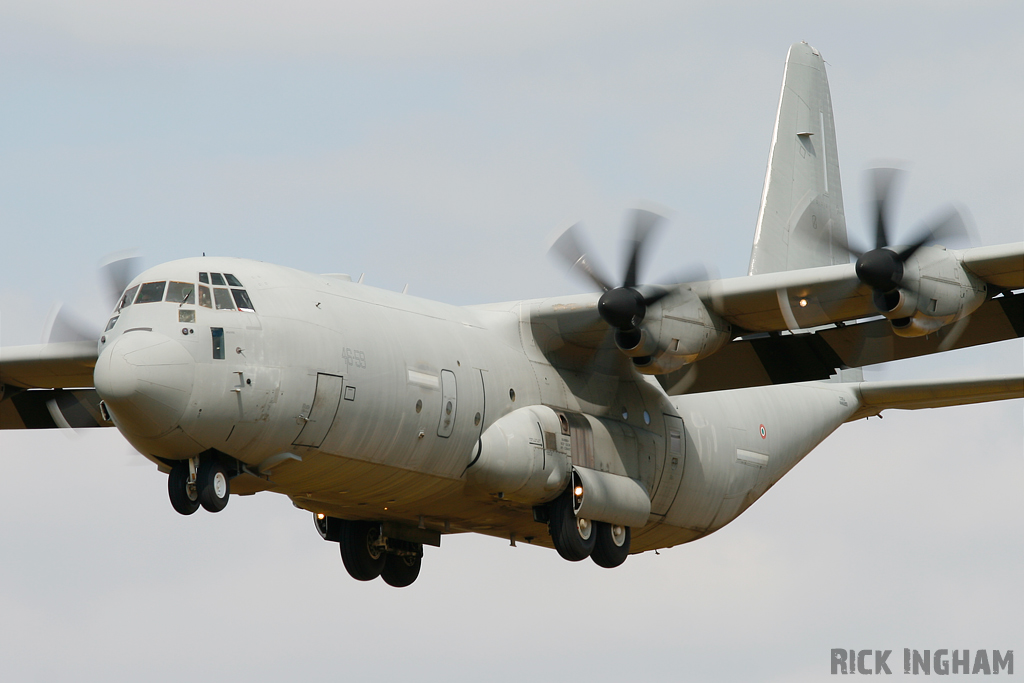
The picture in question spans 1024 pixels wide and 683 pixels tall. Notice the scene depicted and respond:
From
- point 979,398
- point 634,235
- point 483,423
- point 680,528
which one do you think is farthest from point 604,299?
point 979,398

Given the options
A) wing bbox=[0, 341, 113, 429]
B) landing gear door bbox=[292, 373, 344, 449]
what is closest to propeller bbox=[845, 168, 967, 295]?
landing gear door bbox=[292, 373, 344, 449]

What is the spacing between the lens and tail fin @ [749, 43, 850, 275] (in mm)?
27531

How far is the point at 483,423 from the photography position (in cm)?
1959

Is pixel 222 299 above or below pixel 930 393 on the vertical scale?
below

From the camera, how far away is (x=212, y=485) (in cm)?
1716

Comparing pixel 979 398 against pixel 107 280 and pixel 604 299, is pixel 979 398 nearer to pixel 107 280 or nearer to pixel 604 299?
pixel 604 299

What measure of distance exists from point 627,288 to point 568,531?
340 cm

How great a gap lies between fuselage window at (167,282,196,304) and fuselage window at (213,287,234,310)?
0.24m

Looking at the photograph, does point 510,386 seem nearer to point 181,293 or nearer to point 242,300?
point 242,300

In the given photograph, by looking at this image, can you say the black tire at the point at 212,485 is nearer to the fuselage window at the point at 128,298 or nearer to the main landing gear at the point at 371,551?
the fuselage window at the point at 128,298

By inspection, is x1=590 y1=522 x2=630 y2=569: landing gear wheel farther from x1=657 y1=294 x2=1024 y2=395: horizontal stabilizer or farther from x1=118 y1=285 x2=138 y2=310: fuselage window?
x1=118 y1=285 x2=138 y2=310: fuselage window

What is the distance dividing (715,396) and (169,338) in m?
9.88

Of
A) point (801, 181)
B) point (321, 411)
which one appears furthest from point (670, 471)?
point (801, 181)

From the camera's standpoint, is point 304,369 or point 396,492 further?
point 396,492
